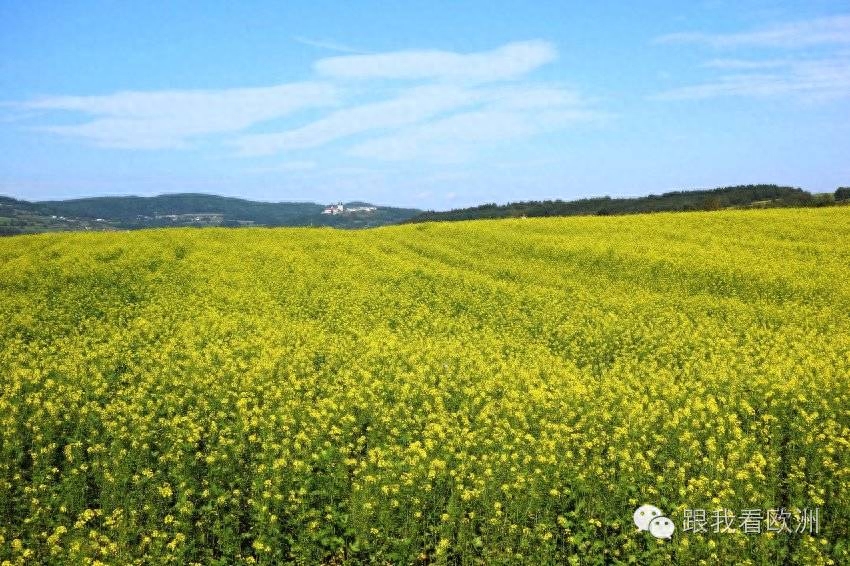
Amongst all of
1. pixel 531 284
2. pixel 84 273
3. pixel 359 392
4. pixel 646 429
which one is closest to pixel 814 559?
pixel 646 429

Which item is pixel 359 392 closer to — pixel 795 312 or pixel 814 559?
pixel 814 559

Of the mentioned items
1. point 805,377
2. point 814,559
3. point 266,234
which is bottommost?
point 814,559

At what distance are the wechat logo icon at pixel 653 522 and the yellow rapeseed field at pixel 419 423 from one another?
17cm

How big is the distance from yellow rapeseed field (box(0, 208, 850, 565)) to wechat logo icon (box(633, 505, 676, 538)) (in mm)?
175

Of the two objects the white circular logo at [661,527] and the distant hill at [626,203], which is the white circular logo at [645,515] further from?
the distant hill at [626,203]

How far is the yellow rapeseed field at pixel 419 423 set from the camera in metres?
8.82

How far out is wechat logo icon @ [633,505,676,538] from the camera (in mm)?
8688

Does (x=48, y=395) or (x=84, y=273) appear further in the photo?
(x=84, y=273)

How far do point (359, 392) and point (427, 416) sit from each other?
1734 mm

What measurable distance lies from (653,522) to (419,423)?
16.0 ft

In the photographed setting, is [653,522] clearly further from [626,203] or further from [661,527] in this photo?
[626,203]

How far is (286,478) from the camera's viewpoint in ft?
32.4

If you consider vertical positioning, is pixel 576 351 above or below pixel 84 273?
below

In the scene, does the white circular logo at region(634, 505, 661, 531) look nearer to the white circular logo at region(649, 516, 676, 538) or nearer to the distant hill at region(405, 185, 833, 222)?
the white circular logo at region(649, 516, 676, 538)
